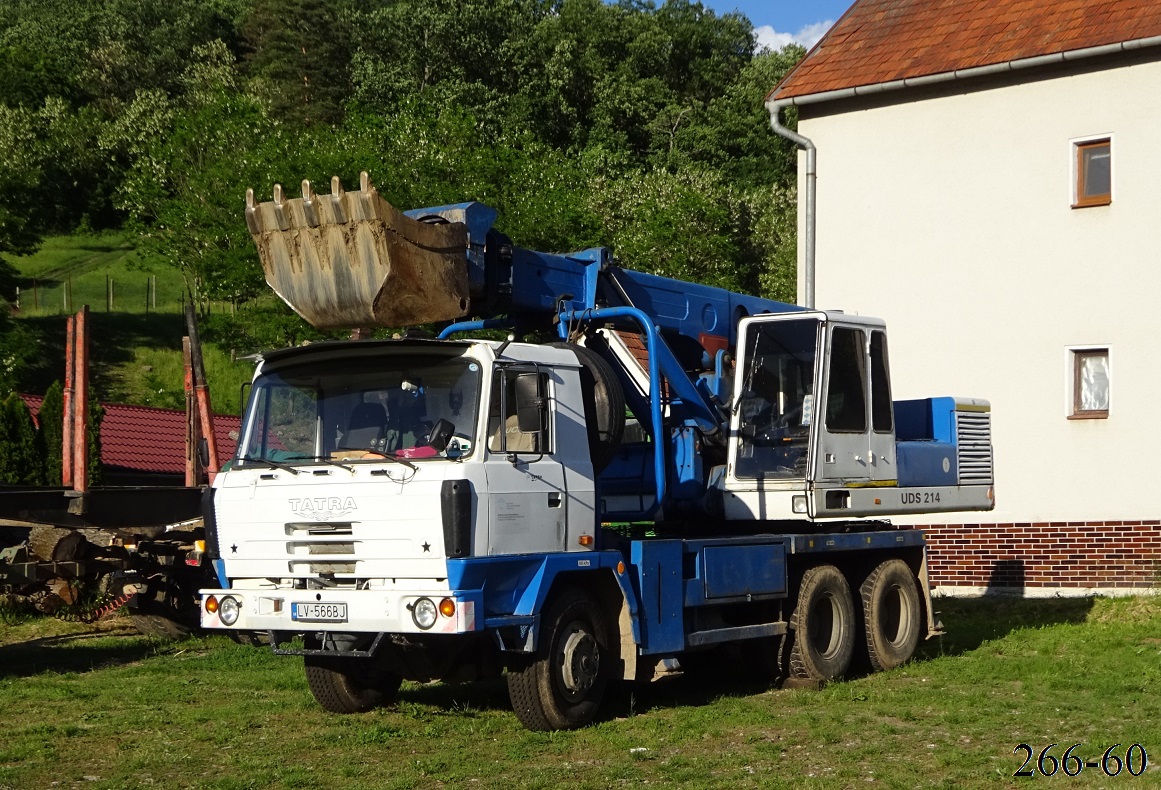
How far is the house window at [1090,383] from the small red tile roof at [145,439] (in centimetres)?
1445

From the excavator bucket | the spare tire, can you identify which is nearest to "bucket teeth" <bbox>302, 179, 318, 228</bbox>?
the excavator bucket

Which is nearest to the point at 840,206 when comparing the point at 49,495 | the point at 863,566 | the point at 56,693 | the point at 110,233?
the point at 863,566

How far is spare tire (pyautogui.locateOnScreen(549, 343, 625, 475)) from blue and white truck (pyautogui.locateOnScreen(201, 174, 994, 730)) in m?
0.02

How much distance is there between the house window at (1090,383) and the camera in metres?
18.6

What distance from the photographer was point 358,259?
9.43m

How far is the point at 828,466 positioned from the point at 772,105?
34.1ft

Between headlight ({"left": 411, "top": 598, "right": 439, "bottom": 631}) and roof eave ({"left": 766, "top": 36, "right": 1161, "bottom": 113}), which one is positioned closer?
headlight ({"left": 411, "top": 598, "right": 439, "bottom": 631})

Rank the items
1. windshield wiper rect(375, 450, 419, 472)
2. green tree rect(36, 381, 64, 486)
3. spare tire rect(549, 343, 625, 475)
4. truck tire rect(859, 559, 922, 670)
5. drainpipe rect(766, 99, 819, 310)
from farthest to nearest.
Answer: green tree rect(36, 381, 64, 486), drainpipe rect(766, 99, 819, 310), truck tire rect(859, 559, 922, 670), spare tire rect(549, 343, 625, 475), windshield wiper rect(375, 450, 419, 472)

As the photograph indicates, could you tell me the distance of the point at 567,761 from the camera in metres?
8.70

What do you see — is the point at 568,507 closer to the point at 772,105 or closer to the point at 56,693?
the point at 56,693

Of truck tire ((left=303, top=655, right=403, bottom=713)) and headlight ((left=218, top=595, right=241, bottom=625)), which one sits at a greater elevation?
headlight ((left=218, top=595, right=241, bottom=625))

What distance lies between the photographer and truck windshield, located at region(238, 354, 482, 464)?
9.32 meters

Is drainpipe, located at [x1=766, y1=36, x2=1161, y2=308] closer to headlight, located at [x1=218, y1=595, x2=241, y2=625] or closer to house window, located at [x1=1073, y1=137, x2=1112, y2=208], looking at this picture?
house window, located at [x1=1073, y1=137, x2=1112, y2=208]

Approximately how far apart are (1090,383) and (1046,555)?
7.57 ft
